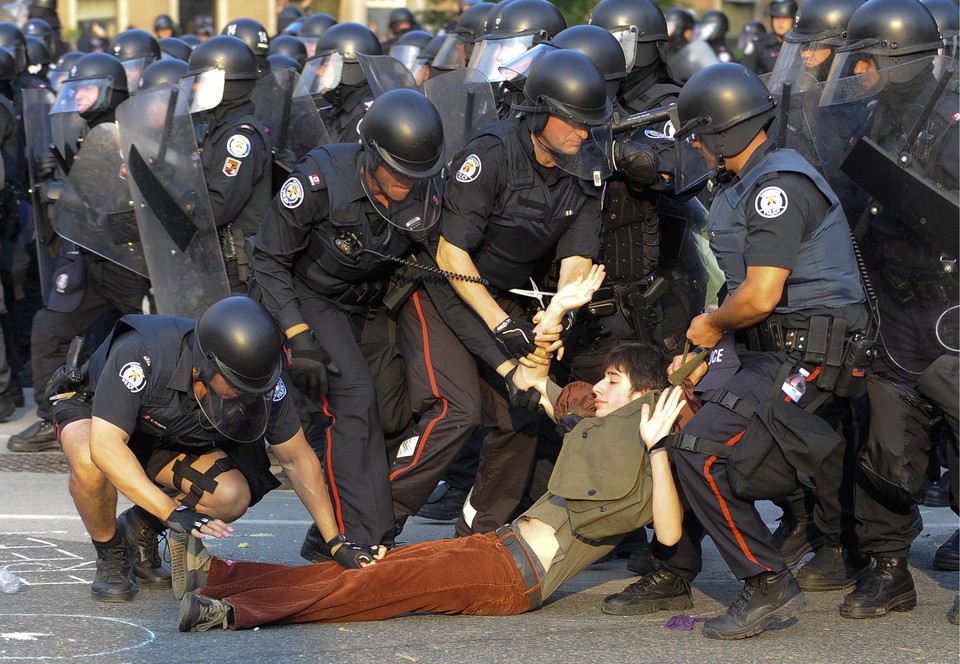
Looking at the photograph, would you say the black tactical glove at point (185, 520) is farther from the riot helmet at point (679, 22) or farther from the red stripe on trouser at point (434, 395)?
the riot helmet at point (679, 22)

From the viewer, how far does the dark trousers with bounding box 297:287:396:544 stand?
499 cm

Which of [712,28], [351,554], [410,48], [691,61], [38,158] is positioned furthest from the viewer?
[712,28]

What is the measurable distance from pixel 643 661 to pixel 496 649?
44 cm

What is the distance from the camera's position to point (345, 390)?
5.06m

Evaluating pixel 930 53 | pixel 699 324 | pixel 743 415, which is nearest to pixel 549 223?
pixel 699 324

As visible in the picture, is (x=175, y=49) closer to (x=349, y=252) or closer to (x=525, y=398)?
(x=349, y=252)

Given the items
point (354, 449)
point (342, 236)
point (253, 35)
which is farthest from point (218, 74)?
point (354, 449)

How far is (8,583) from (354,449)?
1.27 metres

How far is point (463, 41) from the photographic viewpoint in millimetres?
7680

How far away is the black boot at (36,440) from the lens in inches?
285

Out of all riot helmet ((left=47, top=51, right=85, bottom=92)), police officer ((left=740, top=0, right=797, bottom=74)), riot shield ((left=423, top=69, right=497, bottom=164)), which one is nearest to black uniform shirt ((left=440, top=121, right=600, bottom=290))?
riot shield ((left=423, top=69, right=497, bottom=164))

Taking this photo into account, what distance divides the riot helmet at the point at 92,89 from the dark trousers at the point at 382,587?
3.74 meters

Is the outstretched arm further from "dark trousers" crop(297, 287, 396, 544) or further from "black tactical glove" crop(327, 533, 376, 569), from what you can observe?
"dark trousers" crop(297, 287, 396, 544)

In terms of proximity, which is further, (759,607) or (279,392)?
(279,392)
